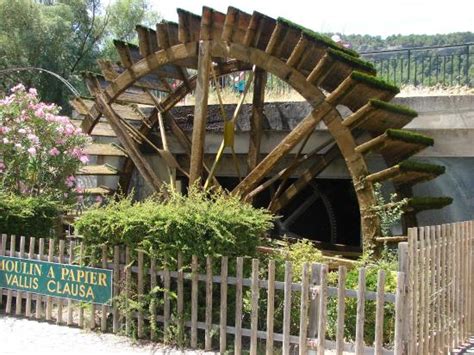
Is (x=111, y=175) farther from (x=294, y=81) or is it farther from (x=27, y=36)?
(x=27, y=36)

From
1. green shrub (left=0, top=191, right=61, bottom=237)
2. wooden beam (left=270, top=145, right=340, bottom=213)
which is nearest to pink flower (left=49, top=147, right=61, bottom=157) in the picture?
green shrub (left=0, top=191, right=61, bottom=237)

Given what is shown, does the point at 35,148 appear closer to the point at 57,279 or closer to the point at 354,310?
the point at 57,279

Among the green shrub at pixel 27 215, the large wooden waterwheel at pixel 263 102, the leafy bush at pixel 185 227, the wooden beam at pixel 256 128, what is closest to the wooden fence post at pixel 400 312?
the leafy bush at pixel 185 227

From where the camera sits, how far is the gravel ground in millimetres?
5324

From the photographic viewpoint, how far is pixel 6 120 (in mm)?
7859

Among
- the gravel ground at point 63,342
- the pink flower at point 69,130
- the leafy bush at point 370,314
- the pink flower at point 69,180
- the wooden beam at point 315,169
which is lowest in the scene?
the gravel ground at point 63,342

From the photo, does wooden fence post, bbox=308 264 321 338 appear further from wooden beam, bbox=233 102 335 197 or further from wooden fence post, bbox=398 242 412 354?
wooden beam, bbox=233 102 335 197

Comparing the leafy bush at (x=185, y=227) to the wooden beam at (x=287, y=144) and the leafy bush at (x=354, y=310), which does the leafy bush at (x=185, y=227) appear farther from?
the wooden beam at (x=287, y=144)

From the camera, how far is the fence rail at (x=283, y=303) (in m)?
4.59

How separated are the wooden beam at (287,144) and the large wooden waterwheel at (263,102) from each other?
12mm

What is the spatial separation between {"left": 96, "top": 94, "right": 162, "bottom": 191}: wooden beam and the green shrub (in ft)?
6.50

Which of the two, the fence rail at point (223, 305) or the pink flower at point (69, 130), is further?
the pink flower at point (69, 130)

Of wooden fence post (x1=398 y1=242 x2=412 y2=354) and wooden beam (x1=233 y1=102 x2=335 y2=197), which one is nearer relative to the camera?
wooden fence post (x1=398 y1=242 x2=412 y2=354)

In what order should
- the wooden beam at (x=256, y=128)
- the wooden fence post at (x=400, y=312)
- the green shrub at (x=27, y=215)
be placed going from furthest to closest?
the wooden beam at (x=256, y=128) < the green shrub at (x=27, y=215) < the wooden fence post at (x=400, y=312)
